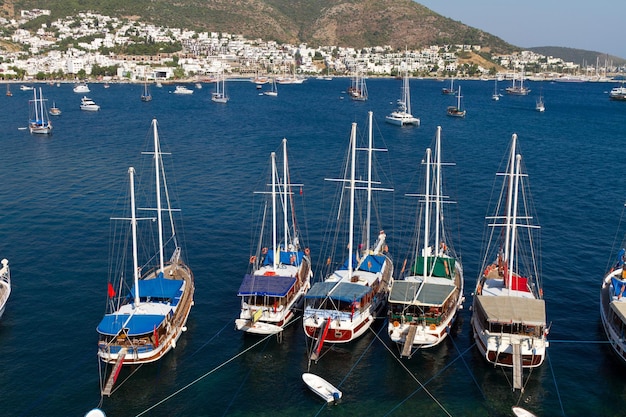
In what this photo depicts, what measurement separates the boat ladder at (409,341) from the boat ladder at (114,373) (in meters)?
15.0

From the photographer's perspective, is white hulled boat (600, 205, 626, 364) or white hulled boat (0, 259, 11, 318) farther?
white hulled boat (0, 259, 11, 318)

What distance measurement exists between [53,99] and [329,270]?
15710cm

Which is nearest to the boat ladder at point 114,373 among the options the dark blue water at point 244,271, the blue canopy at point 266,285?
the dark blue water at point 244,271

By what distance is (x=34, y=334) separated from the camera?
38.4m

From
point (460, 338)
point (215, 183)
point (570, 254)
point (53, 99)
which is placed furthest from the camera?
point (53, 99)

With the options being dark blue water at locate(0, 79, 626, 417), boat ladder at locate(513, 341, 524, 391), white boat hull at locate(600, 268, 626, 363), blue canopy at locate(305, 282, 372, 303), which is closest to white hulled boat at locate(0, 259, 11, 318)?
dark blue water at locate(0, 79, 626, 417)

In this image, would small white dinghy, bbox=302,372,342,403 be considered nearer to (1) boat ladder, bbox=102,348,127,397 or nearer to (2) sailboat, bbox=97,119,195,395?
(2) sailboat, bbox=97,119,195,395

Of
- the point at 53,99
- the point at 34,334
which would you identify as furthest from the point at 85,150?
the point at 53,99

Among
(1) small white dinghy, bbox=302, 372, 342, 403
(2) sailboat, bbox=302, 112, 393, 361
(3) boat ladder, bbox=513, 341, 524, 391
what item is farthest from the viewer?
(2) sailboat, bbox=302, 112, 393, 361

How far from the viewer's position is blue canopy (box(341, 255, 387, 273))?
43094mm

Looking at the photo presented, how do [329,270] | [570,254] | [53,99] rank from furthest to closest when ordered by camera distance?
[53,99] < [570,254] < [329,270]

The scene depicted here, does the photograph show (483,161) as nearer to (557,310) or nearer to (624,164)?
(624,164)

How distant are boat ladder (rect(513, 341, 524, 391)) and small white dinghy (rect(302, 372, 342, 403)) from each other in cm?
906

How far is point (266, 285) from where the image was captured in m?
38.7
